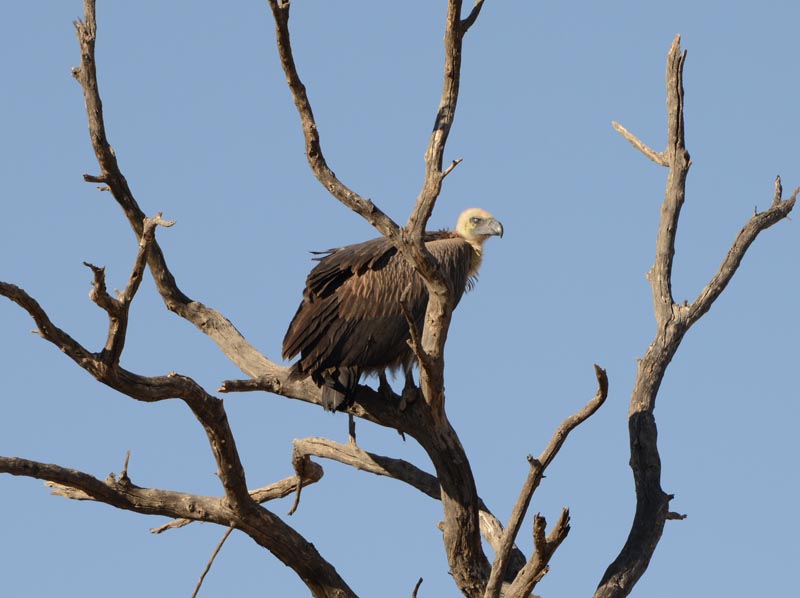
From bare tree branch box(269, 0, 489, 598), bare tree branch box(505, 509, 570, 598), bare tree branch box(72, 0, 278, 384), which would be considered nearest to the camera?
bare tree branch box(505, 509, 570, 598)

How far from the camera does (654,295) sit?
8500mm

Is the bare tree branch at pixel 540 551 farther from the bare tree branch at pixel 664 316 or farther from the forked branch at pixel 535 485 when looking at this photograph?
the bare tree branch at pixel 664 316

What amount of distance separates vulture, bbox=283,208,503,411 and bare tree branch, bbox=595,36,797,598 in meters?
1.23

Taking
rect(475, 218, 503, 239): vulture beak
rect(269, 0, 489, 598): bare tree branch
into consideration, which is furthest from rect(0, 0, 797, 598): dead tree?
rect(475, 218, 503, 239): vulture beak

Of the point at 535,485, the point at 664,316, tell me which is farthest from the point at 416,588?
the point at 664,316

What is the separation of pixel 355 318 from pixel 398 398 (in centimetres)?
59

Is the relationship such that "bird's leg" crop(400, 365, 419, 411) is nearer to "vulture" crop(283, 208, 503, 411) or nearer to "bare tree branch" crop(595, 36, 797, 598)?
"vulture" crop(283, 208, 503, 411)

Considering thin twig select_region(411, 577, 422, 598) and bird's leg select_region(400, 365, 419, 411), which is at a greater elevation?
bird's leg select_region(400, 365, 419, 411)

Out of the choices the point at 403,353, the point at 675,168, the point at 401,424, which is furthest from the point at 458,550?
the point at 675,168

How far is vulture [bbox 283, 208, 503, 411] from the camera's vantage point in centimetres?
779

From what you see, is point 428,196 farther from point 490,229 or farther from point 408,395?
point 490,229

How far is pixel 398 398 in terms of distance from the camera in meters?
7.72

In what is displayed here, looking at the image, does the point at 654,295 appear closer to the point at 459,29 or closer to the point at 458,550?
the point at 458,550

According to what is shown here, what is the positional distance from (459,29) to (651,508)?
3.12 metres
